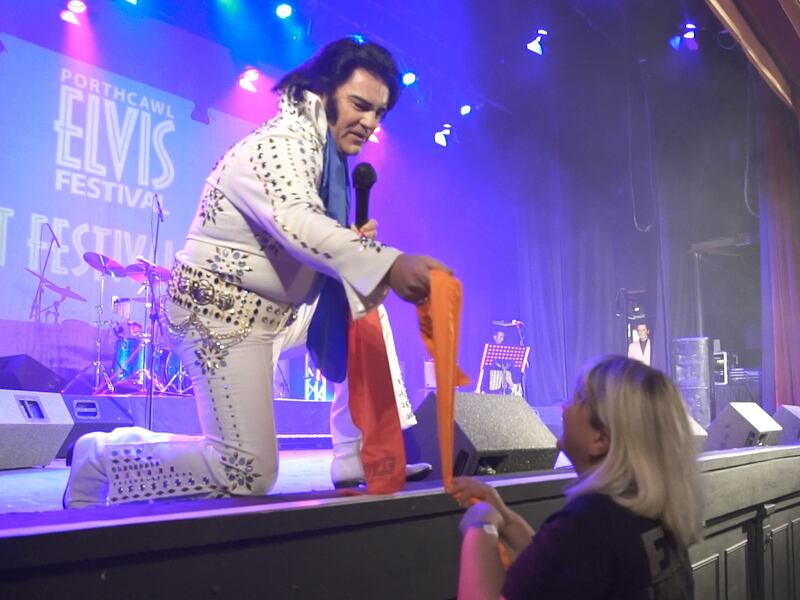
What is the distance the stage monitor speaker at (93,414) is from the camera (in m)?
5.03

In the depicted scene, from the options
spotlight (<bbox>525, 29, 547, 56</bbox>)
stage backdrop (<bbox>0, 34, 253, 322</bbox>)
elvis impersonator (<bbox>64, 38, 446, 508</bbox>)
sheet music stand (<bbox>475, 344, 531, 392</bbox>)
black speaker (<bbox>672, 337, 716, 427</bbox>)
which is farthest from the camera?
sheet music stand (<bbox>475, 344, 531, 392</bbox>)

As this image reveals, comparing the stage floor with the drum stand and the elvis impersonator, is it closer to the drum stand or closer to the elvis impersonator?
the elvis impersonator

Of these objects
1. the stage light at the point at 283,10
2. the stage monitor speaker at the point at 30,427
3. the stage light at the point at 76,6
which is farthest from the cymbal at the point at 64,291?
the stage light at the point at 283,10

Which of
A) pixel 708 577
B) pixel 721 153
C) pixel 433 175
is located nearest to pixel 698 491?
pixel 708 577

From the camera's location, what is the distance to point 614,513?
49.8 inches

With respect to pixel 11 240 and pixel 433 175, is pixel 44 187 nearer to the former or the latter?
pixel 11 240

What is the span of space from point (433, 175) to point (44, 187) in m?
5.41

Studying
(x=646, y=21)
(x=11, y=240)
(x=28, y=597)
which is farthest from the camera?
(x=646, y=21)

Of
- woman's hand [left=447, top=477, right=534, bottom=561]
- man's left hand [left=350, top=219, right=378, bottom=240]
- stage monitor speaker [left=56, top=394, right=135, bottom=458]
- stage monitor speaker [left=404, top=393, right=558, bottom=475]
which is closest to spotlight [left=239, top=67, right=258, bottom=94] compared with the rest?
stage monitor speaker [left=56, top=394, right=135, bottom=458]

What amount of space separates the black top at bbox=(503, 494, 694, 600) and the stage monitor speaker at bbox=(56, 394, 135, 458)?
437 cm

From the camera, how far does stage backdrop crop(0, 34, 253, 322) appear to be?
6102mm

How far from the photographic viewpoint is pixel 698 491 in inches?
56.2

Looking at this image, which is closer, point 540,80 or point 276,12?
point 276,12

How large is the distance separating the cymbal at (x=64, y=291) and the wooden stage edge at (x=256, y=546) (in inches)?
199
